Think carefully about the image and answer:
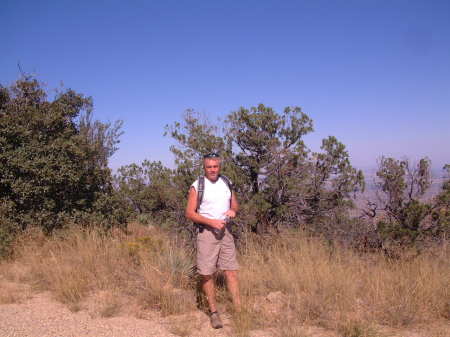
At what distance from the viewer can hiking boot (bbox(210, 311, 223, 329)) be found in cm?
345

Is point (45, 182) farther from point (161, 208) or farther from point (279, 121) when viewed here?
point (279, 121)

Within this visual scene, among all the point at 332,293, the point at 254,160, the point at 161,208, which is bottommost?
the point at 332,293

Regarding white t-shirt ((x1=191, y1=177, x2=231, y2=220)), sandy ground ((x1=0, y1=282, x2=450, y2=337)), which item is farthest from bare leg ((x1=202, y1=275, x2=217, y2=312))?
white t-shirt ((x1=191, y1=177, x2=231, y2=220))

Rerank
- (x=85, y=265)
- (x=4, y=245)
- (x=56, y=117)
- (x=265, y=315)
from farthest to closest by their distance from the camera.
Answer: (x=56, y=117) < (x=4, y=245) < (x=85, y=265) < (x=265, y=315)

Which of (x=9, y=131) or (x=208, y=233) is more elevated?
(x=9, y=131)

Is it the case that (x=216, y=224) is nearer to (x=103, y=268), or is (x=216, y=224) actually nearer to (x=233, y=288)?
(x=233, y=288)

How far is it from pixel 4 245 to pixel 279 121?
5.54 metres

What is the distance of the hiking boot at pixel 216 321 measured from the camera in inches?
136

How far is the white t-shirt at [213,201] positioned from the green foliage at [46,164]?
3.90 m

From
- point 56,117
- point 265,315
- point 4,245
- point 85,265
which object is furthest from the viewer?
point 56,117

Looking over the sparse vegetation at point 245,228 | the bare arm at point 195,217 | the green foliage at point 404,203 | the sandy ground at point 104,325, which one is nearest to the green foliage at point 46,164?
the sparse vegetation at point 245,228

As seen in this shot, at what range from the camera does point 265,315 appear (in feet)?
11.8

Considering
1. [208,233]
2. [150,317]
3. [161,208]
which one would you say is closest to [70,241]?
[161,208]

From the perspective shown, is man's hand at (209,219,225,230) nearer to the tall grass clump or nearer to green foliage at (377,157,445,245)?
the tall grass clump
